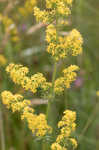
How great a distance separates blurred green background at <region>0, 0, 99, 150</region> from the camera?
4.65 meters

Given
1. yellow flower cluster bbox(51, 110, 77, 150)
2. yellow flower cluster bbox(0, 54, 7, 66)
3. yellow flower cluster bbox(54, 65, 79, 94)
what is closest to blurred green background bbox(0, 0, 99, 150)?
yellow flower cluster bbox(0, 54, 7, 66)

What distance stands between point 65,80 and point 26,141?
2077mm

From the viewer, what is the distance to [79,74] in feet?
17.9

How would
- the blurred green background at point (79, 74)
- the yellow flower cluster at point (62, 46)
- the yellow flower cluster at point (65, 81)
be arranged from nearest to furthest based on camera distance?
the yellow flower cluster at point (62, 46)
the yellow flower cluster at point (65, 81)
the blurred green background at point (79, 74)

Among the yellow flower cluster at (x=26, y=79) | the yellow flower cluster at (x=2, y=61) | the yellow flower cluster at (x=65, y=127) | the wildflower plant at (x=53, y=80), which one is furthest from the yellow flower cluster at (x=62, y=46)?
the yellow flower cluster at (x=2, y=61)

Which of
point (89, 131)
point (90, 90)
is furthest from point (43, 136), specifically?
point (90, 90)

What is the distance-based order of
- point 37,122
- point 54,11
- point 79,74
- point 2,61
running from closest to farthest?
1. point 54,11
2. point 37,122
3. point 2,61
4. point 79,74

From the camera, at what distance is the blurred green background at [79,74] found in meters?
4.65

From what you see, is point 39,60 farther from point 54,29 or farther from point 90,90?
point 54,29

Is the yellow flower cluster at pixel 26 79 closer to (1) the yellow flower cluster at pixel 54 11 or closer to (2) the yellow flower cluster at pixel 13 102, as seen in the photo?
(2) the yellow flower cluster at pixel 13 102

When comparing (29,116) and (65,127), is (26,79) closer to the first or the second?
(29,116)

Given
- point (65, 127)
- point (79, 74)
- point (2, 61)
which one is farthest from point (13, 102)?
point (79, 74)

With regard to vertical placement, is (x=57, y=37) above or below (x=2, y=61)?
below

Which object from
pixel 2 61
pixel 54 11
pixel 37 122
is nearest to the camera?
pixel 54 11
